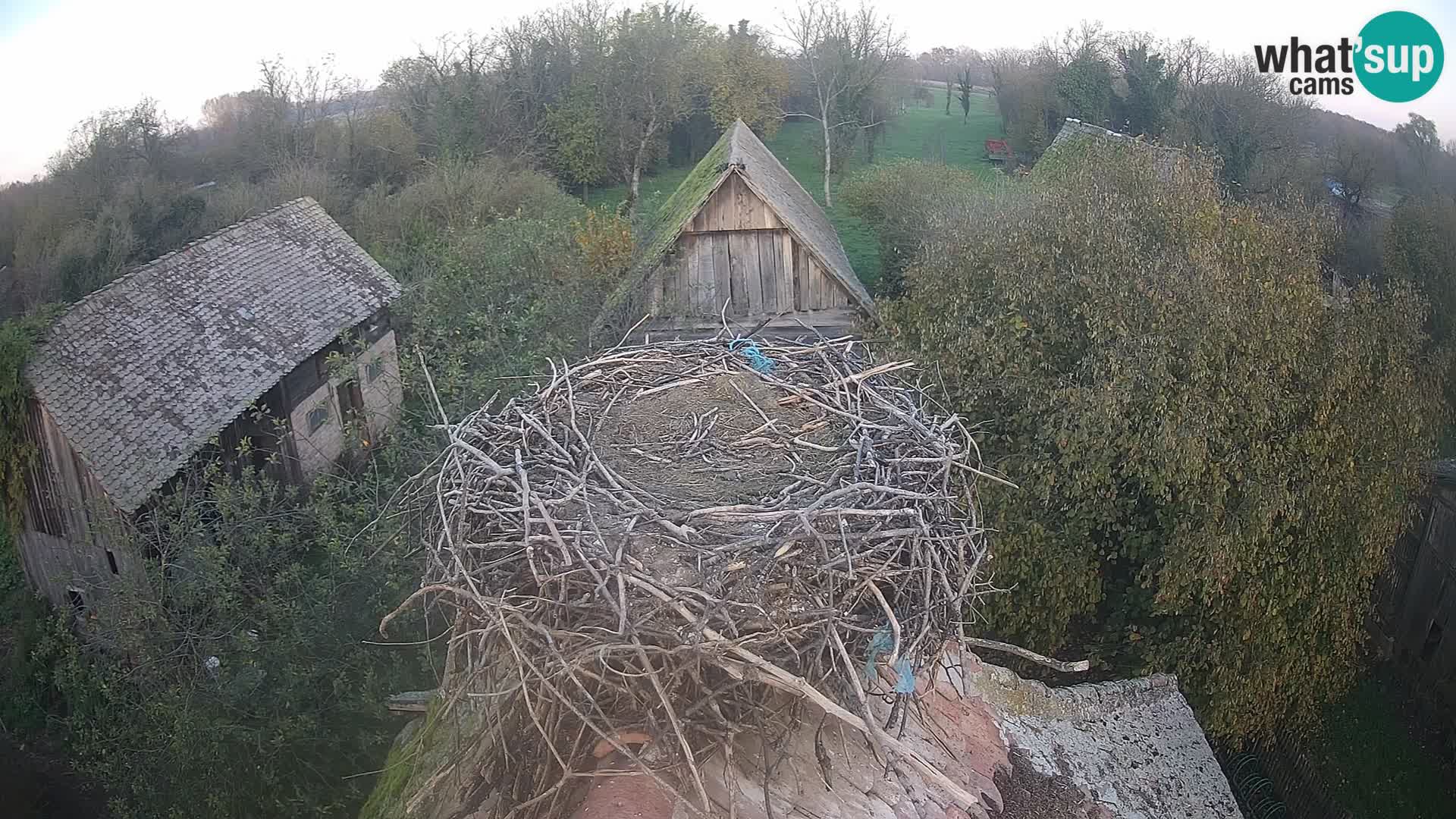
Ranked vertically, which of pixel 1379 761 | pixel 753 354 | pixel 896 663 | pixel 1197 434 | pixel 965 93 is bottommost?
pixel 1379 761

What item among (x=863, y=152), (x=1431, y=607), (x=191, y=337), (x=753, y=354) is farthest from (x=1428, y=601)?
(x=863, y=152)

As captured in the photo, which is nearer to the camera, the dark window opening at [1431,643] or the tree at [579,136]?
the dark window opening at [1431,643]

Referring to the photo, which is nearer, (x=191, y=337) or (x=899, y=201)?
(x=191, y=337)

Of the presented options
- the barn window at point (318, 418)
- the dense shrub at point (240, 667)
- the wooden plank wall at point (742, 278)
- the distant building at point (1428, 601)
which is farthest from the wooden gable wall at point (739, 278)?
the distant building at point (1428, 601)

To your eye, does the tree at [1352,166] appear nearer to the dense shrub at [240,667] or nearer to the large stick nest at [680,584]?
the large stick nest at [680,584]

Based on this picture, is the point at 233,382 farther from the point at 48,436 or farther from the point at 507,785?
the point at 507,785

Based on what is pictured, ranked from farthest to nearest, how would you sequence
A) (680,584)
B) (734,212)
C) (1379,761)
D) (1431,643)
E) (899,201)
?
(899,201) → (734,212) → (1431,643) → (1379,761) → (680,584)

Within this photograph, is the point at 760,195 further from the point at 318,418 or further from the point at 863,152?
the point at 863,152
